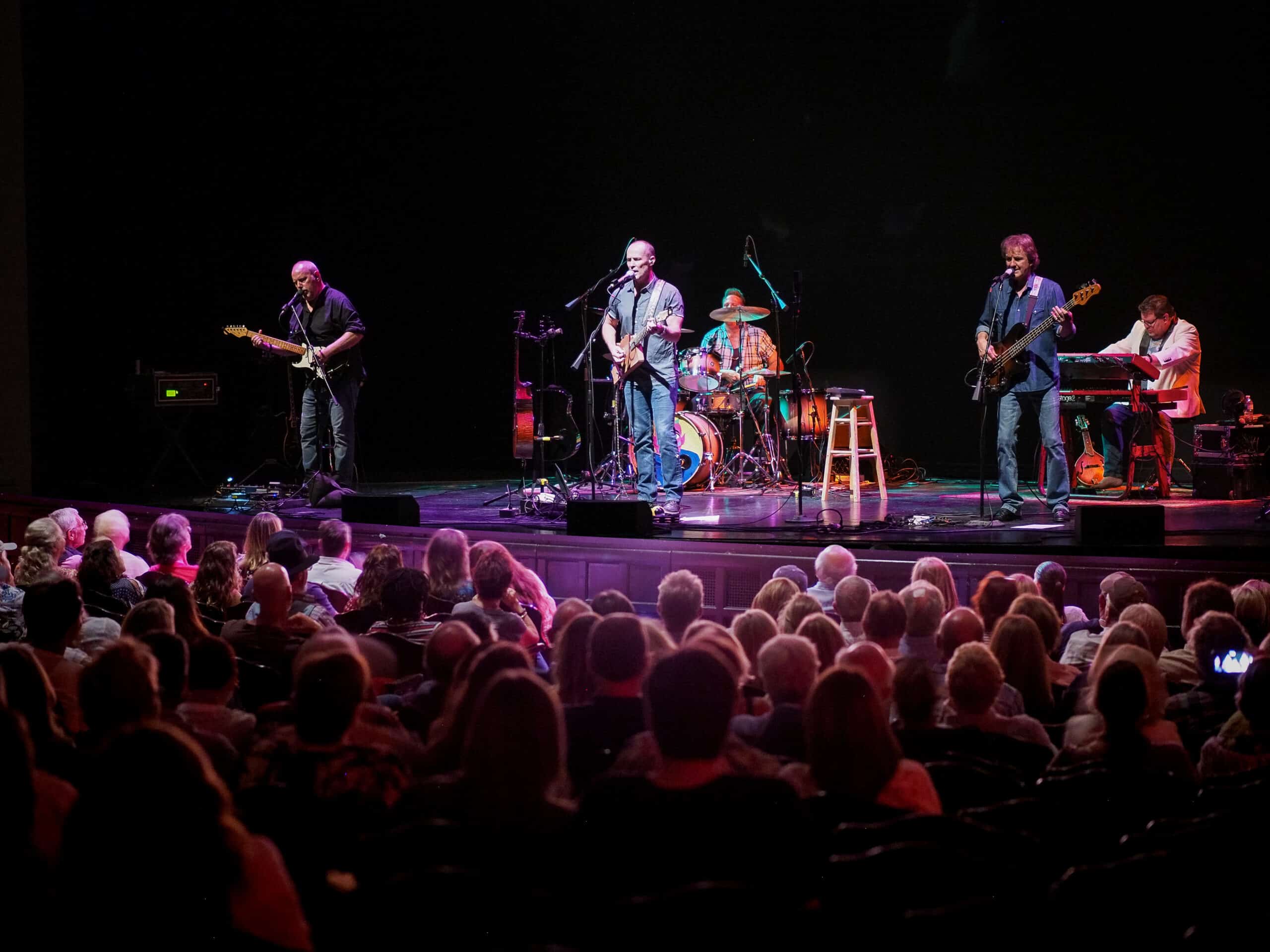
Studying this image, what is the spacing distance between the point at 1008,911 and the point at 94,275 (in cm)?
1207

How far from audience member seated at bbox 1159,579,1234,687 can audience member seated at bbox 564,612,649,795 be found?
1.92m

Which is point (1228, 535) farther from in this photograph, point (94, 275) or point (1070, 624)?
point (94, 275)

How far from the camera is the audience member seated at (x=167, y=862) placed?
1.98 meters

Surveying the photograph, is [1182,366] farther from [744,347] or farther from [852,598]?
[852,598]

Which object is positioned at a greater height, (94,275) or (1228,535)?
(94,275)

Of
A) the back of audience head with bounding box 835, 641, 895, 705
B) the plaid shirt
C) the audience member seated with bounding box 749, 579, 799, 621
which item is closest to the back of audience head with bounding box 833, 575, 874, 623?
the audience member seated with bounding box 749, 579, 799, 621

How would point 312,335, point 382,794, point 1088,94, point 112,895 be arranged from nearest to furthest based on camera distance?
point 112,895 < point 382,794 < point 312,335 < point 1088,94

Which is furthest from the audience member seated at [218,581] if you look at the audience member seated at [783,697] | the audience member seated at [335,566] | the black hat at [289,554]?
the audience member seated at [783,697]

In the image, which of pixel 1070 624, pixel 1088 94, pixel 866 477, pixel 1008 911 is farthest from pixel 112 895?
pixel 1088 94

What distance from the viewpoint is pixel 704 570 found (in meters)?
7.05

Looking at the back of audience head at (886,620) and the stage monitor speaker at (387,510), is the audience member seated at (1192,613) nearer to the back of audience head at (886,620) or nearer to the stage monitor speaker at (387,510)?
the back of audience head at (886,620)

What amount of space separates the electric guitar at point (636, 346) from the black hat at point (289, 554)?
368 centimetres

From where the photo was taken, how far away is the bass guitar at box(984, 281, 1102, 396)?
795cm

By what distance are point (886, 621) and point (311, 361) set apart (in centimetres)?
652
